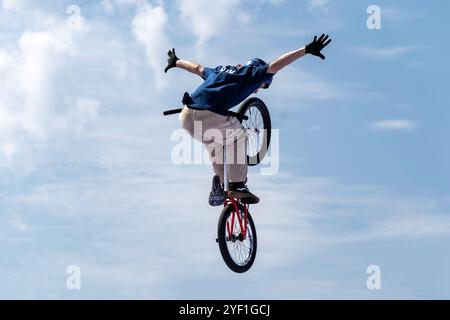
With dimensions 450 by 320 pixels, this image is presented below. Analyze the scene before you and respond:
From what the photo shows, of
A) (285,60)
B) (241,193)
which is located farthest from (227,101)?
(241,193)

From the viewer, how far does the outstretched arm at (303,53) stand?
50.6ft

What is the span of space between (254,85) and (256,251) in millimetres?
3401

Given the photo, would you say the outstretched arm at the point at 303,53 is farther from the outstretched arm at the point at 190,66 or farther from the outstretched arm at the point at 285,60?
the outstretched arm at the point at 190,66

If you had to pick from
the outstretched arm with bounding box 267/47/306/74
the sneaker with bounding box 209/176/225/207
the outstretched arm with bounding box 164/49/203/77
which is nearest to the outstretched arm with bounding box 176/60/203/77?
the outstretched arm with bounding box 164/49/203/77

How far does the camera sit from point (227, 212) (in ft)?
54.5

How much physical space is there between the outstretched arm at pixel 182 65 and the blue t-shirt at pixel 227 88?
1.13m

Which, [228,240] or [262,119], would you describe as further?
[262,119]

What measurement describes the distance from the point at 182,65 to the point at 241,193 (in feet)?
9.98

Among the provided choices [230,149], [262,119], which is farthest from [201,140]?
[262,119]

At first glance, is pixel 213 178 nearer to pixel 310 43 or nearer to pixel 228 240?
pixel 228 240

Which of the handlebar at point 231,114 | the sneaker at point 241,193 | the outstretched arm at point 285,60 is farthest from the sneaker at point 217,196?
the outstretched arm at point 285,60

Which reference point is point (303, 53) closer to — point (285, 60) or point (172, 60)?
point (285, 60)

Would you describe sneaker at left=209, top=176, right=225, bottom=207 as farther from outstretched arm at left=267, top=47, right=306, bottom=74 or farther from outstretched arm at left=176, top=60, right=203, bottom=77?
outstretched arm at left=267, top=47, right=306, bottom=74

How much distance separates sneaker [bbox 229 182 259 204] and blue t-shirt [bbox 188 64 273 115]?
1568 millimetres
